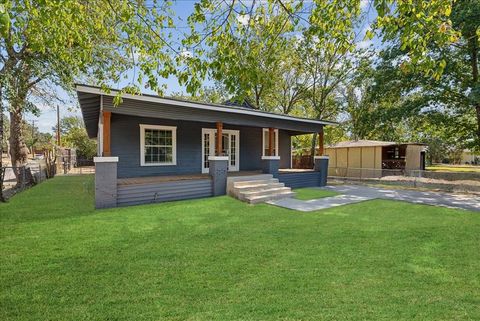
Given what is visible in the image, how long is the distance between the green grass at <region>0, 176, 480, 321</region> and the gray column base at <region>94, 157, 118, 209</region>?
3.32 feet

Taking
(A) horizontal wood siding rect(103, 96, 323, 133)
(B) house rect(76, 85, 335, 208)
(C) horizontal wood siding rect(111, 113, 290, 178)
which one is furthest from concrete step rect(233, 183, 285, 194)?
(C) horizontal wood siding rect(111, 113, 290, 178)

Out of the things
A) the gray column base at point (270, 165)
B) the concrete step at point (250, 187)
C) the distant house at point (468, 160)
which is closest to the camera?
the concrete step at point (250, 187)

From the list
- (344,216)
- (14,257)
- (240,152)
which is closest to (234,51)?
(14,257)

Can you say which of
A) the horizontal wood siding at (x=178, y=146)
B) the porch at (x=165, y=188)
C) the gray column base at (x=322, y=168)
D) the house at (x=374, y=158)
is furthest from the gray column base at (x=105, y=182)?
the house at (x=374, y=158)

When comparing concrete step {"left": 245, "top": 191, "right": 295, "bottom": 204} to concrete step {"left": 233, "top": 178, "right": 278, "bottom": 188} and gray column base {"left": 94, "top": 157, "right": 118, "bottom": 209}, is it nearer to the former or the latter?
concrete step {"left": 233, "top": 178, "right": 278, "bottom": 188}

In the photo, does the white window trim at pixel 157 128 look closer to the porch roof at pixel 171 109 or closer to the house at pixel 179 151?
the house at pixel 179 151

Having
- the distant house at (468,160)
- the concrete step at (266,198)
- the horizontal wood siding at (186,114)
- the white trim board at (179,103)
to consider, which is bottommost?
the concrete step at (266,198)

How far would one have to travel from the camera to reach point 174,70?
10.8 ft

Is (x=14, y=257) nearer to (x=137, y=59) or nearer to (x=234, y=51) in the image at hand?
(x=137, y=59)

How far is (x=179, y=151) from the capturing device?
1082 centimetres

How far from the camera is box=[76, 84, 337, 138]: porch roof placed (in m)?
7.42

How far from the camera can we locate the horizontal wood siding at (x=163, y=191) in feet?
25.2

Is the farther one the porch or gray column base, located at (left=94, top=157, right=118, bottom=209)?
the porch

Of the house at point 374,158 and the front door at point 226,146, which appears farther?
the house at point 374,158
